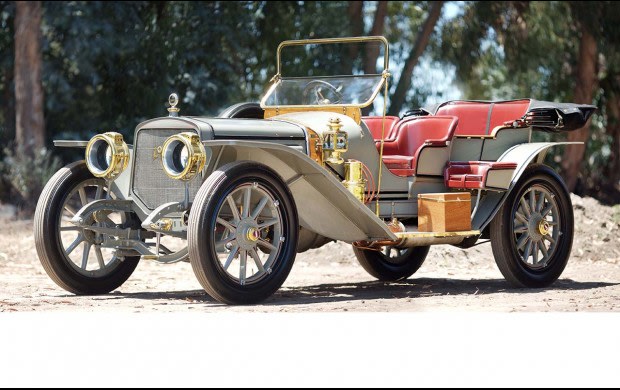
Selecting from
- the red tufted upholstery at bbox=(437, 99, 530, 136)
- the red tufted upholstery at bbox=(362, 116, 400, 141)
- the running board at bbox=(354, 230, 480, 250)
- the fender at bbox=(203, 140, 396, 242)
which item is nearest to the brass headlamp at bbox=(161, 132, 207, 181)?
the fender at bbox=(203, 140, 396, 242)

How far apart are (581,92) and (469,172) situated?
12477 millimetres

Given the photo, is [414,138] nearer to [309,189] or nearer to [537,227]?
[537,227]

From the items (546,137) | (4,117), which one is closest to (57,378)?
(4,117)

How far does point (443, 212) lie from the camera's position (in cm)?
888

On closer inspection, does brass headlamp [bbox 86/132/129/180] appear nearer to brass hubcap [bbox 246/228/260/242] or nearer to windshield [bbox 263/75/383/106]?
brass hubcap [bbox 246/228/260/242]

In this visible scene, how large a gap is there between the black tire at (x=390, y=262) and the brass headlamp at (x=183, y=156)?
265 centimetres

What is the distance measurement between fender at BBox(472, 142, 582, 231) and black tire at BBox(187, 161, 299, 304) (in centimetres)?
206

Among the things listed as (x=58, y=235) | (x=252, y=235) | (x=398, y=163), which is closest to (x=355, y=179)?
(x=398, y=163)

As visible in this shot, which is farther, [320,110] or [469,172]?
[469,172]

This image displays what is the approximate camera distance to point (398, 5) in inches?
1027

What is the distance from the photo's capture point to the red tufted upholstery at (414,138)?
9.12m

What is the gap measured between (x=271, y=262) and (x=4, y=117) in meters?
12.5

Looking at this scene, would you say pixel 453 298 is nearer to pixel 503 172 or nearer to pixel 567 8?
pixel 503 172

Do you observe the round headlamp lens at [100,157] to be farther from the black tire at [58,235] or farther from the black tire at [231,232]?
the black tire at [231,232]
